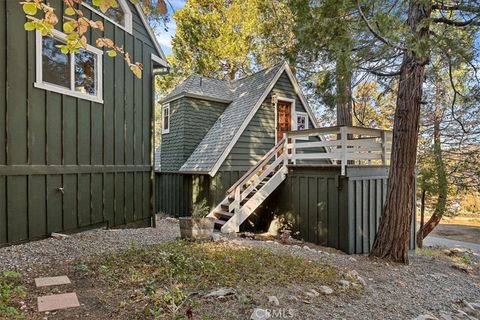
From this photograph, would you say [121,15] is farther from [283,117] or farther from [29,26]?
[283,117]

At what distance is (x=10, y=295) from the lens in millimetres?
2875

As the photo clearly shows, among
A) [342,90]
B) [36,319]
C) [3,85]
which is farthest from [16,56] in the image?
[342,90]

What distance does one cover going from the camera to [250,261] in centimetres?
448

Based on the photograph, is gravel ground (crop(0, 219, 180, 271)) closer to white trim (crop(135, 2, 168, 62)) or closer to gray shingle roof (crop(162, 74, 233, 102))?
white trim (crop(135, 2, 168, 62))

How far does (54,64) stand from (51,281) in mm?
3710

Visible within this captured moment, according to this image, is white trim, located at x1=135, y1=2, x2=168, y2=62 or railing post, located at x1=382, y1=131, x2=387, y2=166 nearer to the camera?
white trim, located at x1=135, y1=2, x2=168, y2=62

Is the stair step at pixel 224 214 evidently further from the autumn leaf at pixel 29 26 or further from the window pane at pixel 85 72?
the autumn leaf at pixel 29 26

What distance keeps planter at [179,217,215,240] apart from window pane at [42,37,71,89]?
3.17 m

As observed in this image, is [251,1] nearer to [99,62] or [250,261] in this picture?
[99,62]

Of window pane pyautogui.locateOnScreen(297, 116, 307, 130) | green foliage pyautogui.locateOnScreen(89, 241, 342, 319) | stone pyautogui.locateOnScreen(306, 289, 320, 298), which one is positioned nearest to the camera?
green foliage pyautogui.locateOnScreen(89, 241, 342, 319)

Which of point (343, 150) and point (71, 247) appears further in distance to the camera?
point (343, 150)

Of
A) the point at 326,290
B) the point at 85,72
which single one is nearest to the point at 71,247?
the point at 85,72

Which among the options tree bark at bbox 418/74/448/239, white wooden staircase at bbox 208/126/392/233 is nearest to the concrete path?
tree bark at bbox 418/74/448/239

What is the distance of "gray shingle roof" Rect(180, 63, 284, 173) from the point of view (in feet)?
32.6
